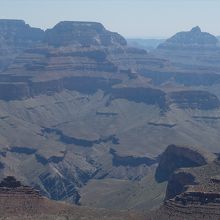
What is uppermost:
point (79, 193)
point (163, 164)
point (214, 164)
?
point (214, 164)

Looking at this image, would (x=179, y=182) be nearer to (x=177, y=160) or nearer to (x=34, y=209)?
(x=177, y=160)

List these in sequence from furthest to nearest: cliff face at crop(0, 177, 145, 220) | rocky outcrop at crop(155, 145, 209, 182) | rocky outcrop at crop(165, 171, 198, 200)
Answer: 1. rocky outcrop at crop(155, 145, 209, 182)
2. rocky outcrop at crop(165, 171, 198, 200)
3. cliff face at crop(0, 177, 145, 220)

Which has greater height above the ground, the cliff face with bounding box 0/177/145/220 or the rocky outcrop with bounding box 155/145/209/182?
the cliff face with bounding box 0/177/145/220

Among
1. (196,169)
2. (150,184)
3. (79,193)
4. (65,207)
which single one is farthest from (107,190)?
(65,207)

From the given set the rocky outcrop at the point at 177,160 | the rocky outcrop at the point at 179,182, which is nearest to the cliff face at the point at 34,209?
the rocky outcrop at the point at 179,182

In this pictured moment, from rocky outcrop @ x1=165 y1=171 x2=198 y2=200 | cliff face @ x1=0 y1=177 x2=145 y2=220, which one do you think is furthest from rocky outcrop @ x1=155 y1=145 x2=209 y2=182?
cliff face @ x1=0 y1=177 x2=145 y2=220

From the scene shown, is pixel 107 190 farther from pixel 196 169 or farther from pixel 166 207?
pixel 166 207

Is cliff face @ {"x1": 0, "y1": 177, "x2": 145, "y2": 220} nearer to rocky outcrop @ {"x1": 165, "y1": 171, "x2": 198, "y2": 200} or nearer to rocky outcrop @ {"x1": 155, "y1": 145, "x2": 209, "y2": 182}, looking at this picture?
rocky outcrop @ {"x1": 165, "y1": 171, "x2": 198, "y2": 200}

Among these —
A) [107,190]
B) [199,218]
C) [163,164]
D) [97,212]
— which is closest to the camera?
[199,218]
